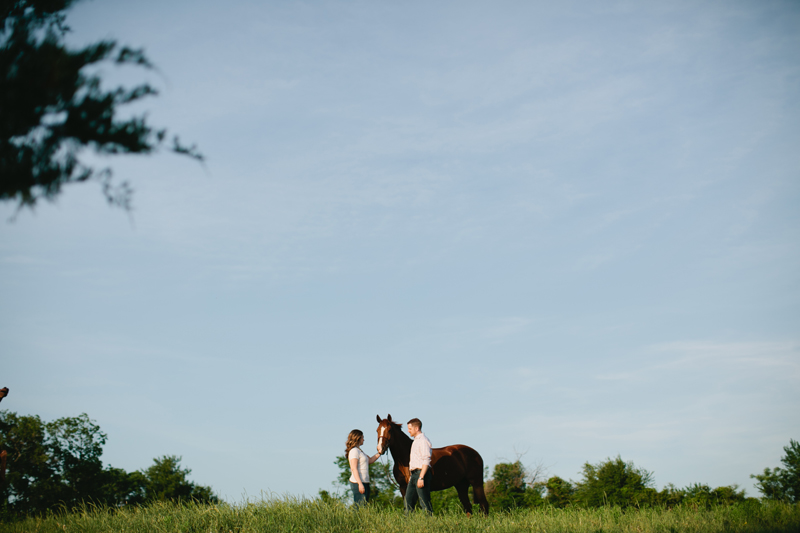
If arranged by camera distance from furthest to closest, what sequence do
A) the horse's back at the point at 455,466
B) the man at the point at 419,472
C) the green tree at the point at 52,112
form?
the horse's back at the point at 455,466 < the man at the point at 419,472 < the green tree at the point at 52,112

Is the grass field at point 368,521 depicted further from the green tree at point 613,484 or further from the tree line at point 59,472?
the tree line at point 59,472

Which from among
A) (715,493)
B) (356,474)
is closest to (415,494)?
(356,474)

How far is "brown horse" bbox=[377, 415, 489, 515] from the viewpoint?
42.3ft

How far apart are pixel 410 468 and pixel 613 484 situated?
1241cm

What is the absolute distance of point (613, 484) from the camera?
67.3ft

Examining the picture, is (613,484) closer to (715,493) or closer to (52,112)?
(715,493)

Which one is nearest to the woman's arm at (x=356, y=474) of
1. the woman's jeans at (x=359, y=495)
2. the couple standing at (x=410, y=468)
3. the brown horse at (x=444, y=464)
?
the couple standing at (x=410, y=468)

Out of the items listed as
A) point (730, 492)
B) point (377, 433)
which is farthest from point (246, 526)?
point (730, 492)

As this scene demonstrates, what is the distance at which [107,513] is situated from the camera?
11.7 metres

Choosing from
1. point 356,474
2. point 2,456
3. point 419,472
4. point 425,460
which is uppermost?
point 2,456

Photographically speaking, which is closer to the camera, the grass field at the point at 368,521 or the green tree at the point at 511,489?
the grass field at the point at 368,521

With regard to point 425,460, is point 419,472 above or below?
below

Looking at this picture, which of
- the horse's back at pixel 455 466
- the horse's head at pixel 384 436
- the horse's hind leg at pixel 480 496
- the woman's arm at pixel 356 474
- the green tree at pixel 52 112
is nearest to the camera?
the green tree at pixel 52 112

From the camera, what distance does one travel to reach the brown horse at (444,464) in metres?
12.9
